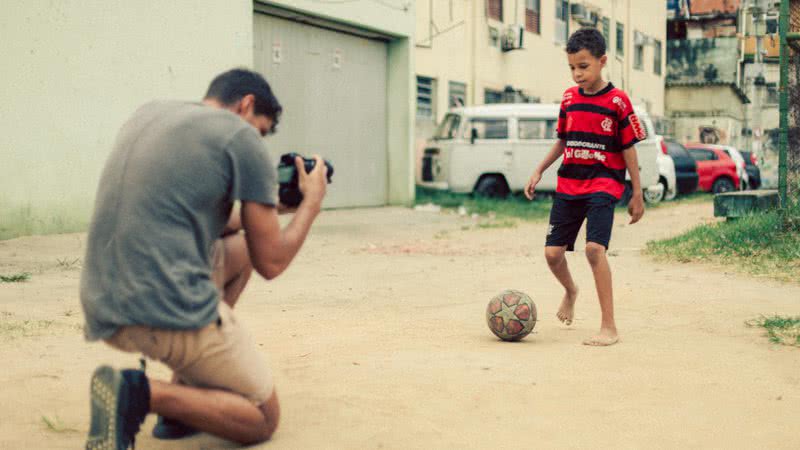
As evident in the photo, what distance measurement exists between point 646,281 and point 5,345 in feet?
17.0

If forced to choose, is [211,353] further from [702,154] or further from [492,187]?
[702,154]

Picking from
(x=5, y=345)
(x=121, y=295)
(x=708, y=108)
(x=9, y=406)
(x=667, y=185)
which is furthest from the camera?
(x=708, y=108)

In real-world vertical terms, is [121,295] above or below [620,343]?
above

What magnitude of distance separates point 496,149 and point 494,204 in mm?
1828

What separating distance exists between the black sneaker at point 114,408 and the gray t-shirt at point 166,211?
0.52 ft

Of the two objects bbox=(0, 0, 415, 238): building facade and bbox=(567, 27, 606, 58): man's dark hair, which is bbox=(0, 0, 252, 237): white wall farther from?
bbox=(567, 27, 606, 58): man's dark hair

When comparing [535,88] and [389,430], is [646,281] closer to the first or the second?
[389,430]

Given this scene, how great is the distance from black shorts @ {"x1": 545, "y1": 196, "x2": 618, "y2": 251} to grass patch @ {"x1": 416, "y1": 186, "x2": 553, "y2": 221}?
861 centimetres

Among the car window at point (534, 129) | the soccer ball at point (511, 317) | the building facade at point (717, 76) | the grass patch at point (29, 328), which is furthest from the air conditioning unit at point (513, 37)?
the grass patch at point (29, 328)

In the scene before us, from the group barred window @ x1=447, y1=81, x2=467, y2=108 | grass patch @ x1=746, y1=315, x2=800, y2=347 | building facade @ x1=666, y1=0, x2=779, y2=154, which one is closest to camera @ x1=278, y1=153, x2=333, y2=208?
grass patch @ x1=746, y1=315, x2=800, y2=347

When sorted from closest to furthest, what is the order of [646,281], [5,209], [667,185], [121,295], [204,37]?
[121,295]
[646,281]
[5,209]
[204,37]
[667,185]

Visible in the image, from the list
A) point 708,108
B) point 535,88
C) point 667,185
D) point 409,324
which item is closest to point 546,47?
point 535,88

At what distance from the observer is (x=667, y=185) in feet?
71.3

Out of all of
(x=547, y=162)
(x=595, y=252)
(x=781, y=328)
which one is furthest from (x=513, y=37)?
(x=595, y=252)
